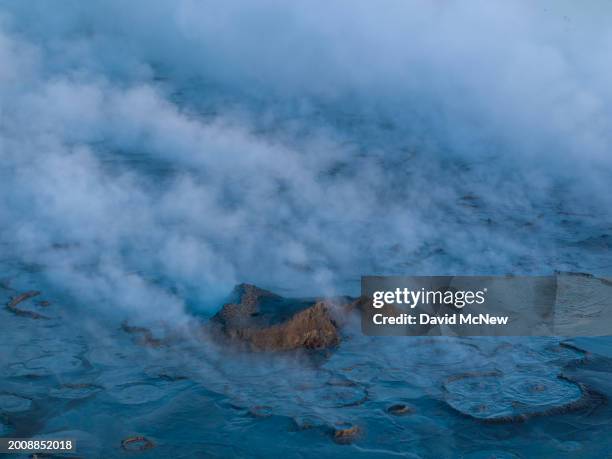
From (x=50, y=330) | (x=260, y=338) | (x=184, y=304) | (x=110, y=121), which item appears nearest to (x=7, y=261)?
(x=50, y=330)

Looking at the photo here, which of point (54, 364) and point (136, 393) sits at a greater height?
point (54, 364)

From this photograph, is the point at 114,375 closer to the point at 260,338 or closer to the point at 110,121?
the point at 260,338

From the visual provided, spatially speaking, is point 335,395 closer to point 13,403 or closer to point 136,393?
point 136,393

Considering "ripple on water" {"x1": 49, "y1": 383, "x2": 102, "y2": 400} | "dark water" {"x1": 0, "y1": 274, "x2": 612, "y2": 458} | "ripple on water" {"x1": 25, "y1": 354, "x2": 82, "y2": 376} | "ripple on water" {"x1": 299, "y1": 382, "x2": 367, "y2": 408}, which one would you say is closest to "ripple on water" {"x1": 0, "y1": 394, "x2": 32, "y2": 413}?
"dark water" {"x1": 0, "y1": 274, "x2": 612, "y2": 458}

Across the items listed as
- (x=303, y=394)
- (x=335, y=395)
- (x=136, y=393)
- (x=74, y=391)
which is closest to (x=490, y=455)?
(x=335, y=395)

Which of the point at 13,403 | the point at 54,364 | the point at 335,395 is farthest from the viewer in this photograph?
the point at 54,364

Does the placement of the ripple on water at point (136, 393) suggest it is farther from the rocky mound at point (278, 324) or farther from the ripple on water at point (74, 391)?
the rocky mound at point (278, 324)

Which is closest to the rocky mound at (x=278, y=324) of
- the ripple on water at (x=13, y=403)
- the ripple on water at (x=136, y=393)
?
the ripple on water at (x=136, y=393)

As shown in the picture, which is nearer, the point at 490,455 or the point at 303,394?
the point at 490,455
